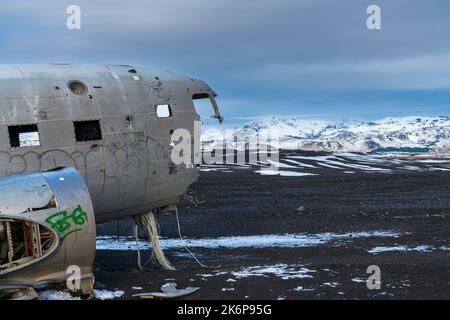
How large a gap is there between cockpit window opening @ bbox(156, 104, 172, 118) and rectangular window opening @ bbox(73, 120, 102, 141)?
2.03 metres

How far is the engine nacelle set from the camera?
1370 centimetres

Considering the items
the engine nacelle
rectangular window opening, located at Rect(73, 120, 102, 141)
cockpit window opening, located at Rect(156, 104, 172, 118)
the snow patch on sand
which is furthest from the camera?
the snow patch on sand

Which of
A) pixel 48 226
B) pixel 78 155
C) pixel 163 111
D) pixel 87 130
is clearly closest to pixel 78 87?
pixel 87 130

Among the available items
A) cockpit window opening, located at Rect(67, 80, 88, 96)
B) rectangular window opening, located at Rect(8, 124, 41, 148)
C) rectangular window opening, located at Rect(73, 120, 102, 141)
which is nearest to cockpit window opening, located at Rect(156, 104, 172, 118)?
rectangular window opening, located at Rect(73, 120, 102, 141)

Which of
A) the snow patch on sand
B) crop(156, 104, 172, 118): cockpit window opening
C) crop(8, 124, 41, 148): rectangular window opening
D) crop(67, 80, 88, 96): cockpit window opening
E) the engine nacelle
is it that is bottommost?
the snow patch on sand

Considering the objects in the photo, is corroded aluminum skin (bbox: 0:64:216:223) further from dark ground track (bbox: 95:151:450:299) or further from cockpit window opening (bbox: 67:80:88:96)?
dark ground track (bbox: 95:151:450:299)

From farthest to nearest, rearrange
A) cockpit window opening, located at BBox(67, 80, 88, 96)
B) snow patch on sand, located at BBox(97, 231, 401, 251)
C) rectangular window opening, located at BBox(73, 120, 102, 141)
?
1. snow patch on sand, located at BBox(97, 231, 401, 251)
2. cockpit window opening, located at BBox(67, 80, 88, 96)
3. rectangular window opening, located at BBox(73, 120, 102, 141)

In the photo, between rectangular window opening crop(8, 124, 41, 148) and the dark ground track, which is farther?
Result: the dark ground track

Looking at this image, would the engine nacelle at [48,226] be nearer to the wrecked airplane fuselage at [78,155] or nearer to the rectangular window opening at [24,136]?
the wrecked airplane fuselage at [78,155]

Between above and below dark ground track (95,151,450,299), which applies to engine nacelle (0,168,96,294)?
above

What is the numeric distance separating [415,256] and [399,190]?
2618 centimetres

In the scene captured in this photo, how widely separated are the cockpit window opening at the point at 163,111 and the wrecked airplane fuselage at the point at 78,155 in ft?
0.13

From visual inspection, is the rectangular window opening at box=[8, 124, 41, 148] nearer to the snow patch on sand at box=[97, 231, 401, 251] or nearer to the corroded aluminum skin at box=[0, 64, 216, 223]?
the corroded aluminum skin at box=[0, 64, 216, 223]
